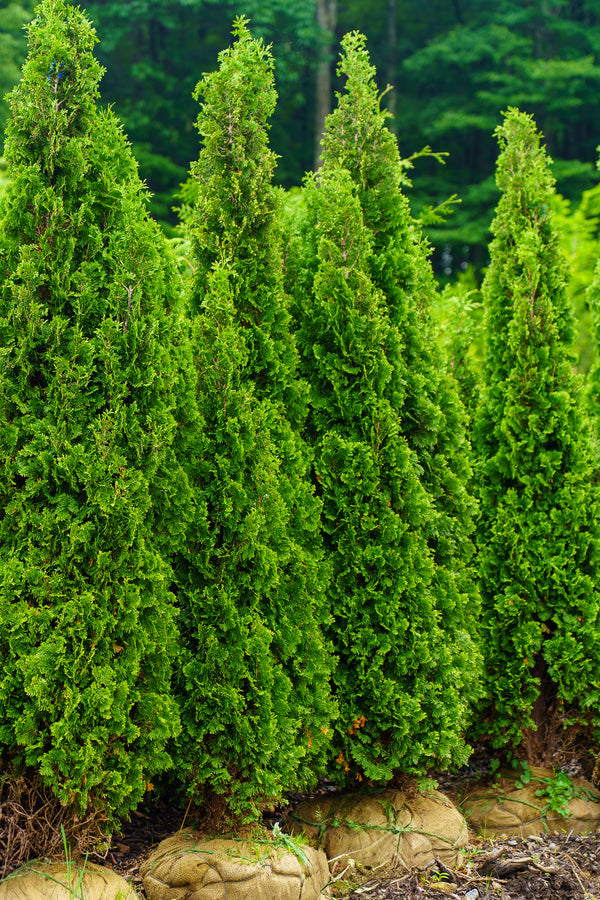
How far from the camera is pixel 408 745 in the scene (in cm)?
431

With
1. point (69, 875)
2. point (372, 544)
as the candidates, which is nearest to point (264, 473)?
point (372, 544)

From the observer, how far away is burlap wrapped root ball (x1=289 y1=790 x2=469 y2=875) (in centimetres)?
421

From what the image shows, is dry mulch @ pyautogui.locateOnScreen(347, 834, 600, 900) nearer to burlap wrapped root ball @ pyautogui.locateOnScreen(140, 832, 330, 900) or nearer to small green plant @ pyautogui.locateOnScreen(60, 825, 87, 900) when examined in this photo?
burlap wrapped root ball @ pyautogui.locateOnScreen(140, 832, 330, 900)

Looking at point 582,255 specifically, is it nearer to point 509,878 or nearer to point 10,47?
point 509,878

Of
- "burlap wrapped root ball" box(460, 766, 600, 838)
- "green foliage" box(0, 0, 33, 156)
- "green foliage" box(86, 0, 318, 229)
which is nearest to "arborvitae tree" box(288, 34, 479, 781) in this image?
"burlap wrapped root ball" box(460, 766, 600, 838)

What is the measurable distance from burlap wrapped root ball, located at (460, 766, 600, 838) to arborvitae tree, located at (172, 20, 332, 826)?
148 cm

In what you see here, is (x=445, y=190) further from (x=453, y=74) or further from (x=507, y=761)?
(x=507, y=761)

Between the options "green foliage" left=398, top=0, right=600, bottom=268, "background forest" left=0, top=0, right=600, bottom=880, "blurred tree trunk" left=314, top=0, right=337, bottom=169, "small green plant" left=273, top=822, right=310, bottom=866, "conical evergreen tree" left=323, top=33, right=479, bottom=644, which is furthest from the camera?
"green foliage" left=398, top=0, right=600, bottom=268

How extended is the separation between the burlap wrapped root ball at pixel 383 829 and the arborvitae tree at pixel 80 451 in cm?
129

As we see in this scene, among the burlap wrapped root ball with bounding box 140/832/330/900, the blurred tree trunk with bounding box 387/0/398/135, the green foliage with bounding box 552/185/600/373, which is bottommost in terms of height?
the burlap wrapped root ball with bounding box 140/832/330/900

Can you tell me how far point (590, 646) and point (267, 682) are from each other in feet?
8.14

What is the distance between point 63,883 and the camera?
3289mm

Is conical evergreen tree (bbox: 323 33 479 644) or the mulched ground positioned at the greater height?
conical evergreen tree (bbox: 323 33 479 644)

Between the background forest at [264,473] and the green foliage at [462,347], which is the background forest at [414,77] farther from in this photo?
the background forest at [264,473]
